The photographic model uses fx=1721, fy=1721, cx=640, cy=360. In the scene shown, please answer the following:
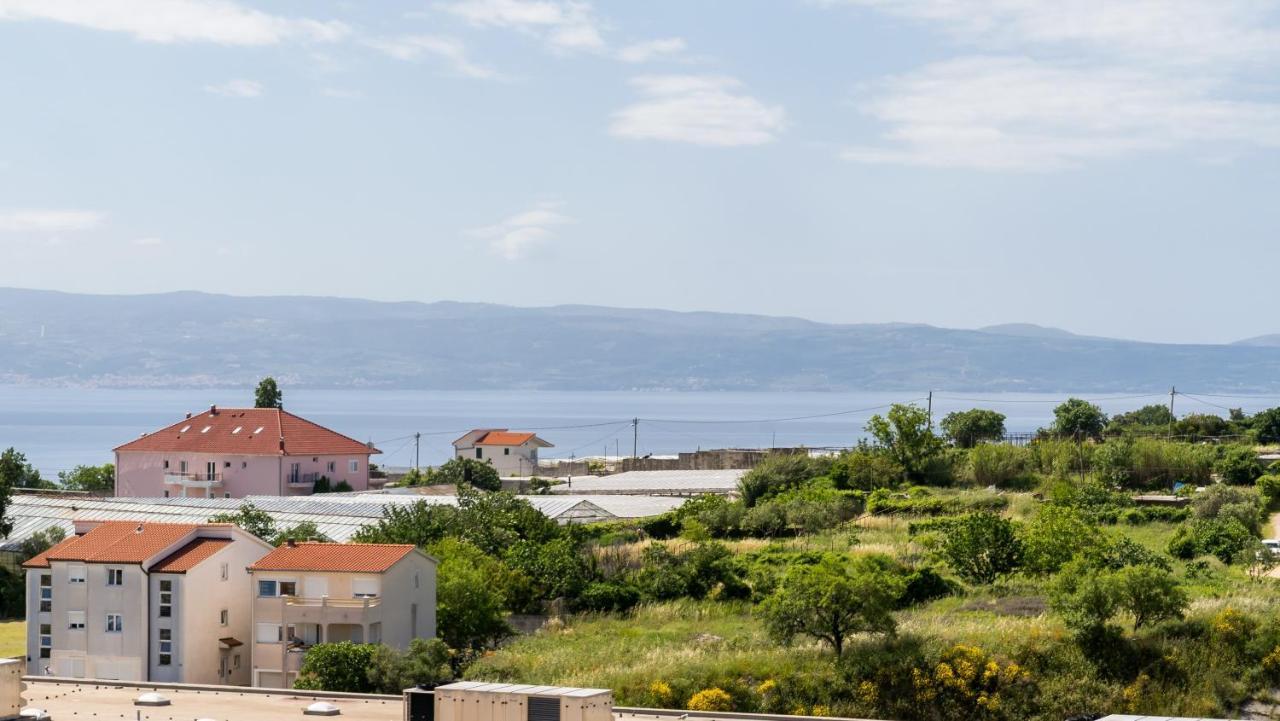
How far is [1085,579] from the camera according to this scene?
40.3 metres

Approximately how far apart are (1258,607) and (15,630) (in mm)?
36315

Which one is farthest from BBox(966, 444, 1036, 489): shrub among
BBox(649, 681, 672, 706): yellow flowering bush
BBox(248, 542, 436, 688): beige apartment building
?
BBox(649, 681, 672, 706): yellow flowering bush

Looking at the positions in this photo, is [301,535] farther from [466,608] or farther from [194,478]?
[194,478]

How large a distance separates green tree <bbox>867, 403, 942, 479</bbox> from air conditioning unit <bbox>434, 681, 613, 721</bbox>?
147 ft

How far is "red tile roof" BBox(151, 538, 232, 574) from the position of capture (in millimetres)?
44162

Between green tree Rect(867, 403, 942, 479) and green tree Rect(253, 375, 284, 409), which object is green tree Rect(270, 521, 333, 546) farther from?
green tree Rect(253, 375, 284, 409)

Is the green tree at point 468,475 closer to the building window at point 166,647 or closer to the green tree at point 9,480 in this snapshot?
the green tree at point 9,480

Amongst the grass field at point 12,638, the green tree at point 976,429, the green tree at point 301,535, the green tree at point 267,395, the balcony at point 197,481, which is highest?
the green tree at point 267,395

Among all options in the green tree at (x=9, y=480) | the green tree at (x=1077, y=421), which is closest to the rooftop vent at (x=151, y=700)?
the green tree at (x=9, y=480)

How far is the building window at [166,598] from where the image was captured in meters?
44.0

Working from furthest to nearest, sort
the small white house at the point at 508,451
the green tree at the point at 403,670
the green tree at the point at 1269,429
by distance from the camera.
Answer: the small white house at the point at 508,451, the green tree at the point at 1269,429, the green tree at the point at 403,670

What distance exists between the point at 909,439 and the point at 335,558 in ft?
112

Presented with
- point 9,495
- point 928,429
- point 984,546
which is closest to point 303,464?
point 9,495

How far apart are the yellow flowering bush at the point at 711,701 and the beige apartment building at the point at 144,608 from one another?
14359 mm
